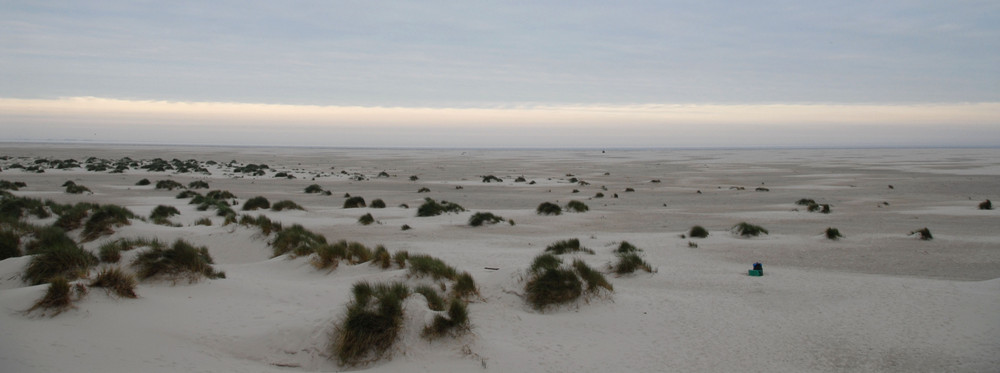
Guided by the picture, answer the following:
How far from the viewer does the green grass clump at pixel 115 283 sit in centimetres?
715

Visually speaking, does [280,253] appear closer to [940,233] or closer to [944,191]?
[940,233]

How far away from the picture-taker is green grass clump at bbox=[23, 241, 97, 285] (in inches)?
332

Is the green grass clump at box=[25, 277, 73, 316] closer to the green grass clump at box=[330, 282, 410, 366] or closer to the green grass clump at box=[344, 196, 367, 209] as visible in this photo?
the green grass clump at box=[330, 282, 410, 366]

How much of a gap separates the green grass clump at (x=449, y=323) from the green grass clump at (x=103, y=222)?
433 inches

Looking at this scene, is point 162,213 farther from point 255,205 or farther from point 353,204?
point 353,204

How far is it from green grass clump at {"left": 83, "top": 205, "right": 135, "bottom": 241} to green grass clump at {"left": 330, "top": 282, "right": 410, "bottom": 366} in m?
10.5

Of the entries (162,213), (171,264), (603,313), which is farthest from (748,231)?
(162,213)

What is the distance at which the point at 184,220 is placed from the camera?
19391 mm

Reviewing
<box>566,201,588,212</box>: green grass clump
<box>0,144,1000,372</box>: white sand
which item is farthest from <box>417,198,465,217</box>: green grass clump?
<box>566,201,588,212</box>: green grass clump

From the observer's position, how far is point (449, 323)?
7.22 m

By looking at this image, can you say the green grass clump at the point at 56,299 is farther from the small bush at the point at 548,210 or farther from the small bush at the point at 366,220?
the small bush at the point at 548,210

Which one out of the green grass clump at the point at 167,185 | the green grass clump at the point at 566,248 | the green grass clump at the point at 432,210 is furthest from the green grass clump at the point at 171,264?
the green grass clump at the point at 167,185

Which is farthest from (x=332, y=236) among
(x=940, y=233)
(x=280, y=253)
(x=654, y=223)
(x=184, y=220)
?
(x=940, y=233)

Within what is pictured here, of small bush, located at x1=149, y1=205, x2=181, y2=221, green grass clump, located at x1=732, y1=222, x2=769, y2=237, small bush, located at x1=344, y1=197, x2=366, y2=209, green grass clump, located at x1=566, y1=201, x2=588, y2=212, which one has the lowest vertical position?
small bush, located at x1=344, y1=197, x2=366, y2=209
